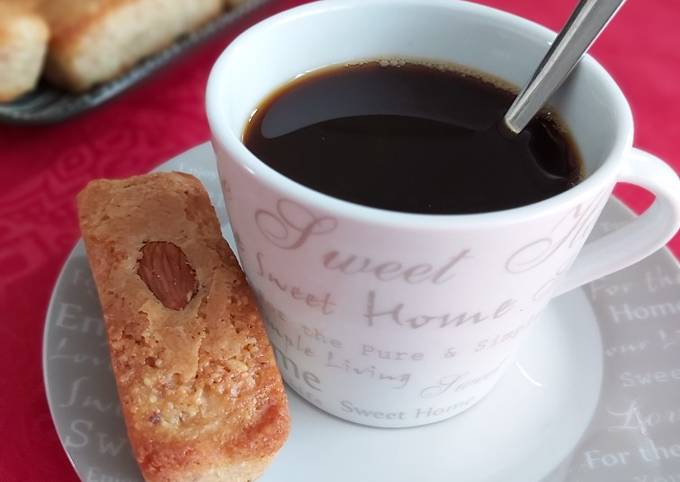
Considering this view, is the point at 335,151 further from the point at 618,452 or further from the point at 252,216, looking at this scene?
the point at 618,452

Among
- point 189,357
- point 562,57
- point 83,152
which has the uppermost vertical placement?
point 562,57

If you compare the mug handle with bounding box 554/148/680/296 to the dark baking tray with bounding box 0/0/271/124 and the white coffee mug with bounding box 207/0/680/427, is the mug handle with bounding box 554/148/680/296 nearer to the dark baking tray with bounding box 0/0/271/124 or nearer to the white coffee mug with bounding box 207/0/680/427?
the white coffee mug with bounding box 207/0/680/427

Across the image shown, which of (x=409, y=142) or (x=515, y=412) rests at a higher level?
(x=409, y=142)

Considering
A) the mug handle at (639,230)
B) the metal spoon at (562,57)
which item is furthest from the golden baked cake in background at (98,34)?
the mug handle at (639,230)

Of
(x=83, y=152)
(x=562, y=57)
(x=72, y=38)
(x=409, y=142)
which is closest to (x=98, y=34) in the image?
(x=72, y=38)

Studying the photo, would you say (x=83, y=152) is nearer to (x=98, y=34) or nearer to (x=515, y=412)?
(x=98, y=34)

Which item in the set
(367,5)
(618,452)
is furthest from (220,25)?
(618,452)

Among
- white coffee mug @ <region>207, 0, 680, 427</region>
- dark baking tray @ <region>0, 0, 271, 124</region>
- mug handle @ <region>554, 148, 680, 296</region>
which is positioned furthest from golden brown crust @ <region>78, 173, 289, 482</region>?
dark baking tray @ <region>0, 0, 271, 124</region>
